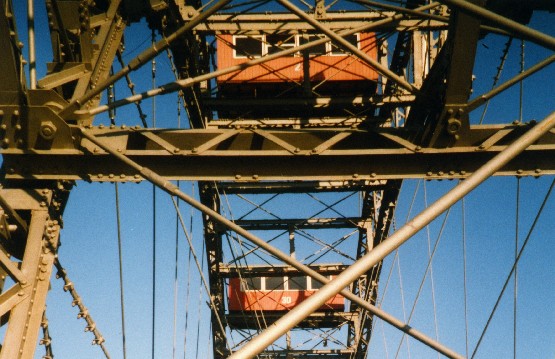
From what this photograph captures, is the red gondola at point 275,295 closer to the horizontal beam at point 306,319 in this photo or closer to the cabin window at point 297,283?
the cabin window at point 297,283

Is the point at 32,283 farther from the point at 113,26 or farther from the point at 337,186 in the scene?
the point at 337,186

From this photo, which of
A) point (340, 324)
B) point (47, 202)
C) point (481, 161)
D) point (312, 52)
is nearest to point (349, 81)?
point (312, 52)

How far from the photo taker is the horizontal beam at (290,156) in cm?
532

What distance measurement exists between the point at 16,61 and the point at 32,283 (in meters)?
2.22

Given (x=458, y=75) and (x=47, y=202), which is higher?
(x=458, y=75)

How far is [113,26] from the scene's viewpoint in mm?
5891

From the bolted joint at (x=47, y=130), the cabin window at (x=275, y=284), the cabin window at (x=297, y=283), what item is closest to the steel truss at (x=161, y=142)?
the bolted joint at (x=47, y=130)

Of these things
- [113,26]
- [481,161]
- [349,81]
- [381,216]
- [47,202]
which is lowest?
[47,202]

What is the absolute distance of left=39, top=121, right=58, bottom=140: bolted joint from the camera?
16.1 ft

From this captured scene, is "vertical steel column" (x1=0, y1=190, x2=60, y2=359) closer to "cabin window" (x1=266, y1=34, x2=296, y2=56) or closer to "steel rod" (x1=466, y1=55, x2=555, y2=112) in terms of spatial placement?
"steel rod" (x1=466, y1=55, x2=555, y2=112)

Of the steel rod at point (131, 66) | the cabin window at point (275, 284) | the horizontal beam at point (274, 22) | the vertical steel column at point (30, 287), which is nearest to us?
the vertical steel column at point (30, 287)

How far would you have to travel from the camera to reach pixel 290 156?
5543 mm

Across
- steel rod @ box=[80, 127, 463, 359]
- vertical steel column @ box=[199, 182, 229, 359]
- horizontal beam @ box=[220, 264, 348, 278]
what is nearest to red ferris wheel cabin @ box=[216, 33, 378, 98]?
vertical steel column @ box=[199, 182, 229, 359]

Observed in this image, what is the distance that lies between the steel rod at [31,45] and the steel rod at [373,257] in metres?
3.82
